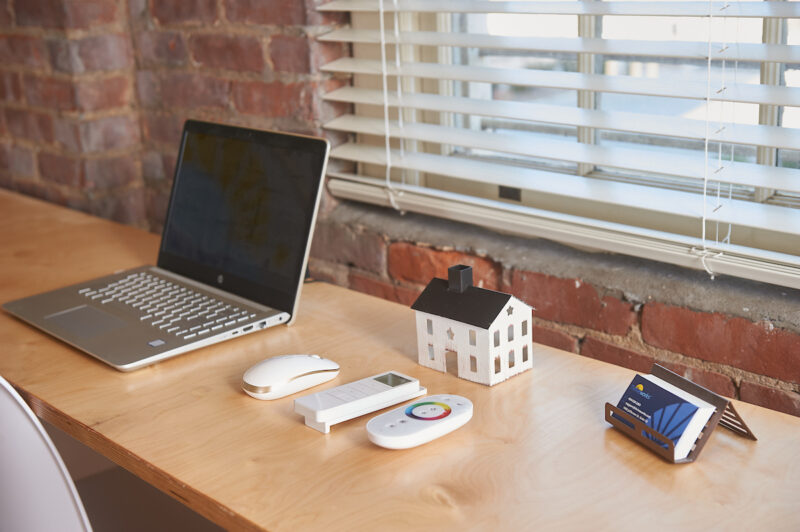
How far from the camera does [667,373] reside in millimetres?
934

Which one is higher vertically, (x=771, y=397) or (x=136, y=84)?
(x=136, y=84)

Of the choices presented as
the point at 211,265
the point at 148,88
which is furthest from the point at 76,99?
the point at 211,265

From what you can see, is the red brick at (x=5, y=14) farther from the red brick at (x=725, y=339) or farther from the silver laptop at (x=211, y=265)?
the red brick at (x=725, y=339)

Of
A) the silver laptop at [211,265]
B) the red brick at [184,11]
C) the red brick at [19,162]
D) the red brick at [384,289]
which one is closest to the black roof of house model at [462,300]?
the silver laptop at [211,265]

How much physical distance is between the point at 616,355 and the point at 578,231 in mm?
202

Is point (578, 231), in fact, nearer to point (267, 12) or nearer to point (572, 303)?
point (572, 303)

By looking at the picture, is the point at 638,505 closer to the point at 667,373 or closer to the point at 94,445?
the point at 667,373

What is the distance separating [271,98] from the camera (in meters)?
1.66

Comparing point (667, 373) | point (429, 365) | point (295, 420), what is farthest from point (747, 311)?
point (295, 420)

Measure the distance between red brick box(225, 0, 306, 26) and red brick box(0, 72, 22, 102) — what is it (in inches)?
29.8

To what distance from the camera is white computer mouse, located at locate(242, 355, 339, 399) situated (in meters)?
1.05

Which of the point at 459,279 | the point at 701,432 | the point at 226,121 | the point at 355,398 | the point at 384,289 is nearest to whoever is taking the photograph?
the point at 701,432

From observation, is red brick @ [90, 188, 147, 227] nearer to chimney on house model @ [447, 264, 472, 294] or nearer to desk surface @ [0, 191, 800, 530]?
desk surface @ [0, 191, 800, 530]

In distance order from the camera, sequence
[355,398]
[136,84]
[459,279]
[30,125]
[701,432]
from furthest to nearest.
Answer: [30,125] < [136,84] < [459,279] < [355,398] < [701,432]
